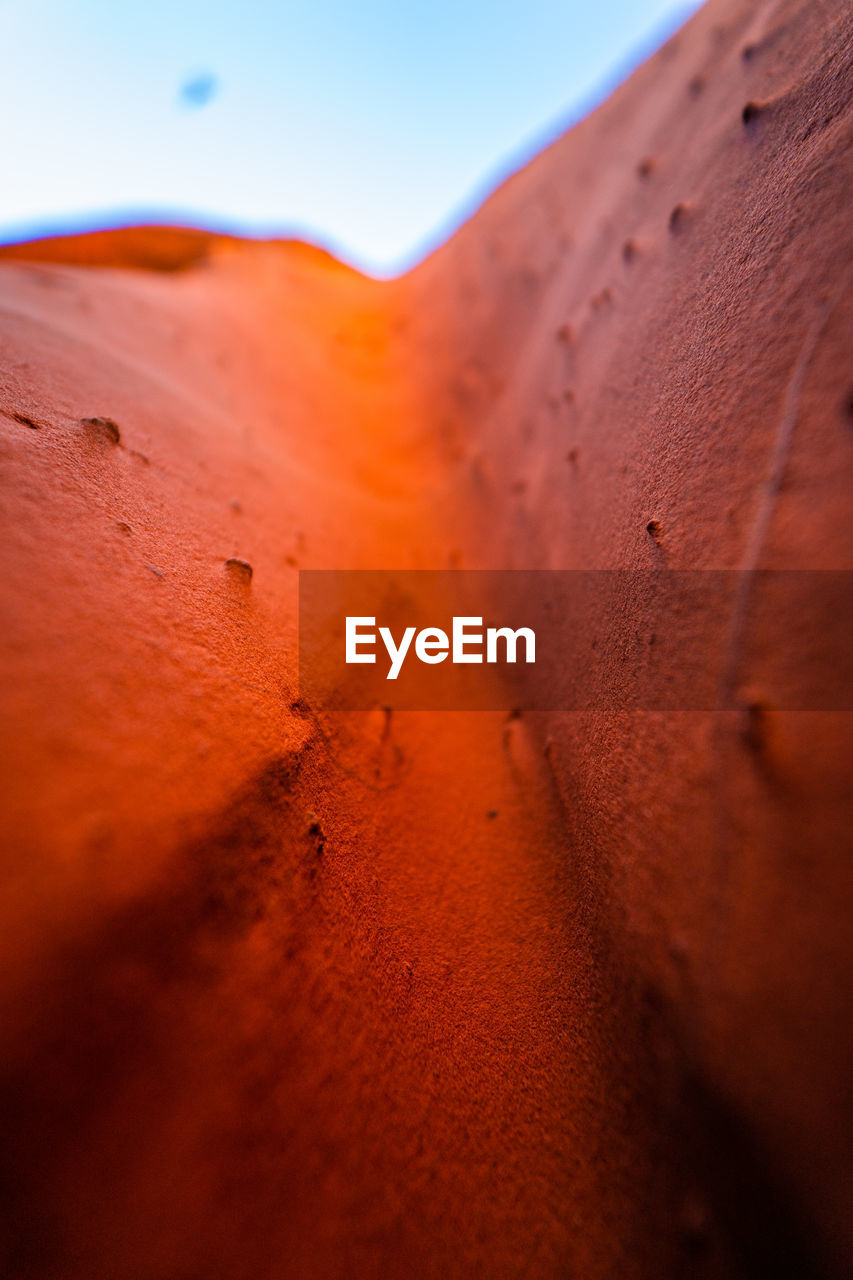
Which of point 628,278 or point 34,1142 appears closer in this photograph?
point 34,1142

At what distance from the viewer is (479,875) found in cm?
147

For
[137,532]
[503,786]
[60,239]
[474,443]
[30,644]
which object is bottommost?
[503,786]

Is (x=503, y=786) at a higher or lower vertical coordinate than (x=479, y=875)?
higher

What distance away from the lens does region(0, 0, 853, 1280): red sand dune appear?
878mm

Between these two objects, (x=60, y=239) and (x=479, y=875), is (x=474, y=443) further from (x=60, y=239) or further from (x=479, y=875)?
(x=60, y=239)

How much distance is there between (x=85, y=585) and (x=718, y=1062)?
1462 millimetres

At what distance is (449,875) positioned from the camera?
1459 millimetres

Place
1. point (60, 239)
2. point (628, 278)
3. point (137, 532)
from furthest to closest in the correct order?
point (60, 239) < point (628, 278) < point (137, 532)

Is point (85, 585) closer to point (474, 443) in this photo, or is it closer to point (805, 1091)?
point (805, 1091)

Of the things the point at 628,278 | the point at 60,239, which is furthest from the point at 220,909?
the point at 60,239

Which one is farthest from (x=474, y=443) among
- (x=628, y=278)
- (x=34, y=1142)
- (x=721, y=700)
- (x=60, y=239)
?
(x=60, y=239)

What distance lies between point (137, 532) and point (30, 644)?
1.42 ft

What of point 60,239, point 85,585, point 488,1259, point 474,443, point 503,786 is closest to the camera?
point 488,1259

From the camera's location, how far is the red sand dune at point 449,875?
88 cm
